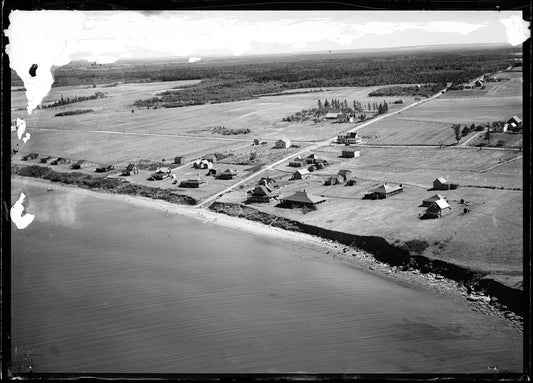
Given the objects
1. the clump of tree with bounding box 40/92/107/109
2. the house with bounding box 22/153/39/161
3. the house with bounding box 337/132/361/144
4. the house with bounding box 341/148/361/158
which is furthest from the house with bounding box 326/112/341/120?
the house with bounding box 22/153/39/161

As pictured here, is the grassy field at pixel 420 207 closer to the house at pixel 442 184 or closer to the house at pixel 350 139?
the house at pixel 442 184

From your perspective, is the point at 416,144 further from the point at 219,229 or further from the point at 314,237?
the point at 219,229

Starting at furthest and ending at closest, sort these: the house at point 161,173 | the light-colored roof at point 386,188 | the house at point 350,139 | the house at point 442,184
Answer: the house at point 161,173
the house at point 350,139
the light-colored roof at point 386,188
the house at point 442,184

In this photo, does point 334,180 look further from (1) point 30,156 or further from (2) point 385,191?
(1) point 30,156

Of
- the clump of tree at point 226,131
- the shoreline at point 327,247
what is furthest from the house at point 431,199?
the clump of tree at point 226,131

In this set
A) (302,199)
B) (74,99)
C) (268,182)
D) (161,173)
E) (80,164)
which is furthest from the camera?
(161,173)

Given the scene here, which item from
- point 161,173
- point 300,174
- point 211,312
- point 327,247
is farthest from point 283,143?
point 211,312
